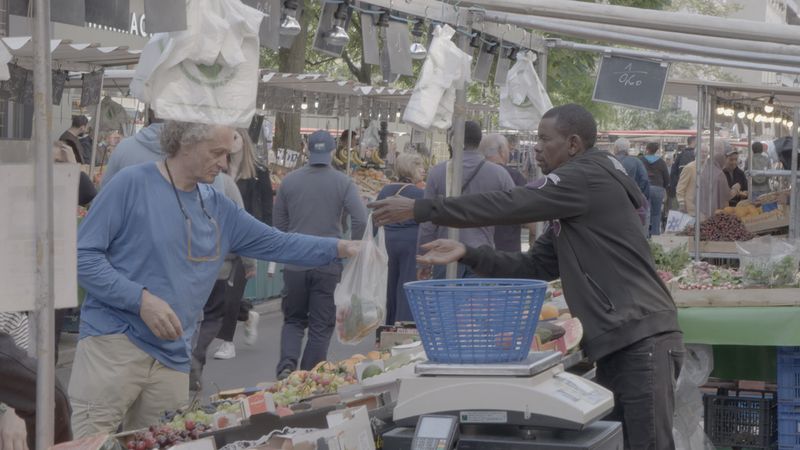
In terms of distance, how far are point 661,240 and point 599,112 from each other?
20281 millimetres

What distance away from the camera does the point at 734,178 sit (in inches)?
664

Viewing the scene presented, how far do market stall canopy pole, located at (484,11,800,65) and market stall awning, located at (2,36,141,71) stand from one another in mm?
4368

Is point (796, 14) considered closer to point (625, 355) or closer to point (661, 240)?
point (661, 240)

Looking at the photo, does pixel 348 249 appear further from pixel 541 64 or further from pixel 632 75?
pixel 632 75

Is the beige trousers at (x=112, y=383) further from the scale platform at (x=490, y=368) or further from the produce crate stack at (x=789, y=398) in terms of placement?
the produce crate stack at (x=789, y=398)

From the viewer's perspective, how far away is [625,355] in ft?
15.7

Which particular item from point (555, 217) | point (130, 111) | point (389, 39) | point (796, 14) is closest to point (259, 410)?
point (555, 217)

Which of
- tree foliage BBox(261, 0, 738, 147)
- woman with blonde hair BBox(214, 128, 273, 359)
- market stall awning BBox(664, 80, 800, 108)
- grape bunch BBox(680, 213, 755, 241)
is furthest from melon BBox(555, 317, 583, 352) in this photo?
market stall awning BBox(664, 80, 800, 108)

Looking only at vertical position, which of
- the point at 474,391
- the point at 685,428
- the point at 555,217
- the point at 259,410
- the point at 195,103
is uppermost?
the point at 195,103

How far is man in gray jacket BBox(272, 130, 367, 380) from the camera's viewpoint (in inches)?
341

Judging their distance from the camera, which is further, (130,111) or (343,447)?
(130,111)

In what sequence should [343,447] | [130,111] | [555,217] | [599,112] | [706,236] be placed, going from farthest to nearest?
[599,112], [130,111], [706,236], [555,217], [343,447]

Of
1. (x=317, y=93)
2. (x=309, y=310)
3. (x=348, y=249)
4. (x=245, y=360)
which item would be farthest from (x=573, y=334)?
(x=317, y=93)

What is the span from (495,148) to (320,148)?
1770mm
